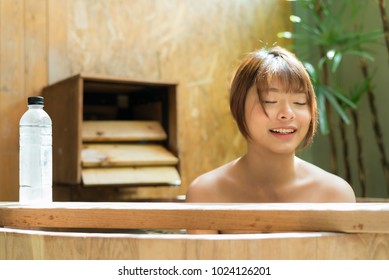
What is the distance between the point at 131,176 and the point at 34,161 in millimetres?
1368

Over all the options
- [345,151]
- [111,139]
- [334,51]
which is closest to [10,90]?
[111,139]

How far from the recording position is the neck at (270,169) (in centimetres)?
172

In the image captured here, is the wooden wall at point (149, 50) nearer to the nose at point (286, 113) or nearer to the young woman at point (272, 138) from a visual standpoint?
the young woman at point (272, 138)

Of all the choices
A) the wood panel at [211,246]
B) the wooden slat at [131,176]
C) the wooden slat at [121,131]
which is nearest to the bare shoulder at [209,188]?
the wood panel at [211,246]

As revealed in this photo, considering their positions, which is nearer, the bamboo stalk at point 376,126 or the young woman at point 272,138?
the young woman at point 272,138

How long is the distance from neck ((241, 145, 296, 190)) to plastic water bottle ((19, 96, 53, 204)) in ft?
2.10

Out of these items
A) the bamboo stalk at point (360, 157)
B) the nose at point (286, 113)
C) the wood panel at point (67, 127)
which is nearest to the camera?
the nose at point (286, 113)

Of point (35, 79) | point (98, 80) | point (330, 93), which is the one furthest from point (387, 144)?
point (35, 79)

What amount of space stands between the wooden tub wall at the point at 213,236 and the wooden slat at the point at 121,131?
1.63 meters

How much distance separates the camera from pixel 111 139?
9.55ft

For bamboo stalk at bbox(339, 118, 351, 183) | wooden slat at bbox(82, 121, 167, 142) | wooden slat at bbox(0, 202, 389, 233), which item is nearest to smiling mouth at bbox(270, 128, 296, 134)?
wooden slat at bbox(0, 202, 389, 233)

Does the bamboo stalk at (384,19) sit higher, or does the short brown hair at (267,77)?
the bamboo stalk at (384,19)

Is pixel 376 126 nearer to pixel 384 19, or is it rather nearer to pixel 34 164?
pixel 384 19
